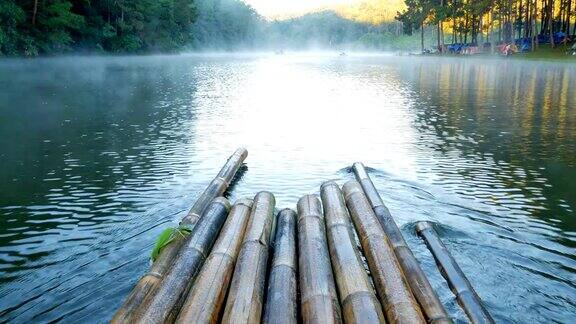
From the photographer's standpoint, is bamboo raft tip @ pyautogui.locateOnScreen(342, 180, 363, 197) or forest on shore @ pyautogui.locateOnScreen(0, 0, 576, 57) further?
forest on shore @ pyautogui.locateOnScreen(0, 0, 576, 57)

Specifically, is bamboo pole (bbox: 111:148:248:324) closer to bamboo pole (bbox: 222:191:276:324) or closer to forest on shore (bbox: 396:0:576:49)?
bamboo pole (bbox: 222:191:276:324)

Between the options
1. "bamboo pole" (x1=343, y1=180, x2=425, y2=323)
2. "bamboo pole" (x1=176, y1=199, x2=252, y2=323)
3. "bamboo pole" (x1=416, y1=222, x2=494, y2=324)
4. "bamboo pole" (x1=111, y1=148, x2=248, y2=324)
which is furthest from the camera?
"bamboo pole" (x1=416, y1=222, x2=494, y2=324)

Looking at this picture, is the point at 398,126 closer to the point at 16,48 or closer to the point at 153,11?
the point at 16,48

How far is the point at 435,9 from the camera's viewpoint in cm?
11169

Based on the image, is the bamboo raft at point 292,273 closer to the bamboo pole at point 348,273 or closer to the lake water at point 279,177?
the bamboo pole at point 348,273

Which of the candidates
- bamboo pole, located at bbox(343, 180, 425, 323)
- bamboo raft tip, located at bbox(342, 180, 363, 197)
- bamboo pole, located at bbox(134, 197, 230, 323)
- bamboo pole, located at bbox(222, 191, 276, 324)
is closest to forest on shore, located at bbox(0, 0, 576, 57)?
bamboo raft tip, located at bbox(342, 180, 363, 197)

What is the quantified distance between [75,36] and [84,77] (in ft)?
154

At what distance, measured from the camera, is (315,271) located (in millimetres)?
7328

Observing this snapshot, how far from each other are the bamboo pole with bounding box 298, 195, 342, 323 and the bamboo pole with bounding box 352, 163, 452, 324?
1197 mm

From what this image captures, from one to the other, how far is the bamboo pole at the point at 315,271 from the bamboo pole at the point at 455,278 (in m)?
2.11

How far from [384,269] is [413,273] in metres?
0.52

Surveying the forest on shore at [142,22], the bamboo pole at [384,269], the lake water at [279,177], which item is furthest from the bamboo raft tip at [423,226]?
the forest on shore at [142,22]

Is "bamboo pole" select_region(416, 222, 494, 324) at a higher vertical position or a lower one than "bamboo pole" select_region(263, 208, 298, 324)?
lower

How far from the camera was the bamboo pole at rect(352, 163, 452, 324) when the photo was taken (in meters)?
6.59
